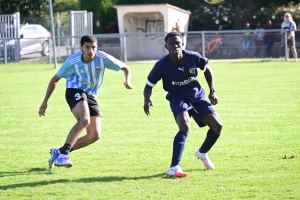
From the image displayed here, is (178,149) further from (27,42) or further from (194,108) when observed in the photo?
(27,42)

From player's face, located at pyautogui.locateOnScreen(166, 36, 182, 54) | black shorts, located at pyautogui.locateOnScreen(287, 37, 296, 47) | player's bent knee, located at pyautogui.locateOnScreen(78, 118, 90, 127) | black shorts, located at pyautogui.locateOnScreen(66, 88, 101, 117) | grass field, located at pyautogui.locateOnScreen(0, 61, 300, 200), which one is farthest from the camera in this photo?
black shorts, located at pyautogui.locateOnScreen(287, 37, 296, 47)

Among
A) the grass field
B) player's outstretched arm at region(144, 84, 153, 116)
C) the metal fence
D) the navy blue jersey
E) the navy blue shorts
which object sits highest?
the navy blue jersey

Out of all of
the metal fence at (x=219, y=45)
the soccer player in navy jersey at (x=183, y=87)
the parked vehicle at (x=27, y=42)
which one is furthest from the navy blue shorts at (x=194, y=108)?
the parked vehicle at (x=27, y=42)

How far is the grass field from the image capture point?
6363 millimetres

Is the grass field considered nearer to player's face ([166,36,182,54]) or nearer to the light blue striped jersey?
the light blue striped jersey

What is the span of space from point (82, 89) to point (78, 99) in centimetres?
20

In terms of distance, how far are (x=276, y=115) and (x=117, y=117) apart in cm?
298

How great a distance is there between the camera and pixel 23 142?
9422mm

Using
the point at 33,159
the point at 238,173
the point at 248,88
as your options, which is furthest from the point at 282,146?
the point at 248,88

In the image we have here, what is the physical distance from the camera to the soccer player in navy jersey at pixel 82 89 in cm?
733

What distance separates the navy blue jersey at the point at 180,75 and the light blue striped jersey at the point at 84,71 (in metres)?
0.68

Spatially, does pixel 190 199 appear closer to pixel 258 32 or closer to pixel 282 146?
pixel 282 146

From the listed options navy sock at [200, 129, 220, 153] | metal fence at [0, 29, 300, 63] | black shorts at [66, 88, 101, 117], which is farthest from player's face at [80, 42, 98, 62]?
metal fence at [0, 29, 300, 63]

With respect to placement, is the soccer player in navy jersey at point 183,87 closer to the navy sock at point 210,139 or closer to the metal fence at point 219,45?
the navy sock at point 210,139
